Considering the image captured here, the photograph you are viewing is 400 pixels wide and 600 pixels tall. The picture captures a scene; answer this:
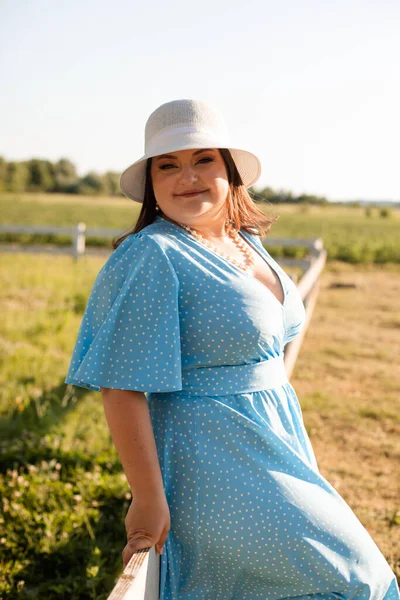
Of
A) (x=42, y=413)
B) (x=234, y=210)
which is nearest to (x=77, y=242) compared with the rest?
(x=42, y=413)

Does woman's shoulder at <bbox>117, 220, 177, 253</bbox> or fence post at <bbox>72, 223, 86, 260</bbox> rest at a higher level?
woman's shoulder at <bbox>117, 220, 177, 253</bbox>

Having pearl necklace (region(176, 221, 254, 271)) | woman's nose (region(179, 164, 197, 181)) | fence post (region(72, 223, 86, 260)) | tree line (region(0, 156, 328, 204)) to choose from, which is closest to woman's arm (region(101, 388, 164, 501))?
pearl necklace (region(176, 221, 254, 271))

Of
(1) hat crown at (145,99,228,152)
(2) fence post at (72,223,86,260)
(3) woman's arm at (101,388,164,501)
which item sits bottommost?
(2) fence post at (72,223,86,260)

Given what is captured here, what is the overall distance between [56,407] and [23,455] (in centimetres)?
83

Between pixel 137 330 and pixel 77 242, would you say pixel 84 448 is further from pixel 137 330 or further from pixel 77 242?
pixel 77 242

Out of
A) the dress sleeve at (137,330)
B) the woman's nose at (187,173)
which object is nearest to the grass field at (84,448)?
the dress sleeve at (137,330)

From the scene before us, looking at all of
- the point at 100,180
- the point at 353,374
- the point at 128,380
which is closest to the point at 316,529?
the point at 128,380

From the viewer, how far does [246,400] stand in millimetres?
1648

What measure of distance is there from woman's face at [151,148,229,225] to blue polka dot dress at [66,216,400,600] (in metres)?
0.16

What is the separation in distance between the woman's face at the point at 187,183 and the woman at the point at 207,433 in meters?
0.07

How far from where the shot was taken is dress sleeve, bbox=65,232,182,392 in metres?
1.52

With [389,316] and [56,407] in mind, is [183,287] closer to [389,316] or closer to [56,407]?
[56,407]

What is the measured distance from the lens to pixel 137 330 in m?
1.54

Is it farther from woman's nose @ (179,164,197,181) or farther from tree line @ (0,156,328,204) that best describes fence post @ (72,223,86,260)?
tree line @ (0,156,328,204)
